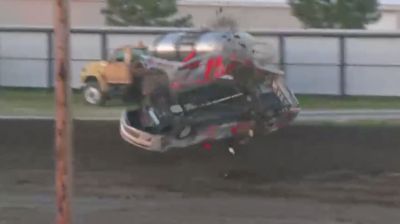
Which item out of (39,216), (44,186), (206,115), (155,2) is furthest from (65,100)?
(155,2)

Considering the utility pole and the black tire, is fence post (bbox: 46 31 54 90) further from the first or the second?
the utility pole

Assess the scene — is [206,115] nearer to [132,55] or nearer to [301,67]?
[132,55]

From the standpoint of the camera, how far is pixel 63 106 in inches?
246

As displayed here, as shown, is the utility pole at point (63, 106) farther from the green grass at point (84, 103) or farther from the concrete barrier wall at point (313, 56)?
the concrete barrier wall at point (313, 56)

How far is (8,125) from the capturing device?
19812mm

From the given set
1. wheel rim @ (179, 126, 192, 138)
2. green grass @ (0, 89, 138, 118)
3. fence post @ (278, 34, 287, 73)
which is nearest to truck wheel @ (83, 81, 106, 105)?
green grass @ (0, 89, 138, 118)

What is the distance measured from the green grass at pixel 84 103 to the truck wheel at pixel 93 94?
0.22m

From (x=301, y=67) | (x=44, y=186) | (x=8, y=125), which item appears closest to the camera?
(x=44, y=186)

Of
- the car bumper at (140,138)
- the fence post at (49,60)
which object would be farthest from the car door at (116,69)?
the car bumper at (140,138)

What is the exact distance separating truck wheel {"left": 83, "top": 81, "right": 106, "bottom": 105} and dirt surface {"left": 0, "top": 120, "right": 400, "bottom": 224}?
10576 mm

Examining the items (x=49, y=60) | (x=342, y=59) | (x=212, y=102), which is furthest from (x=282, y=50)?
(x=212, y=102)

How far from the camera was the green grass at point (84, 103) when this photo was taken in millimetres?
26078

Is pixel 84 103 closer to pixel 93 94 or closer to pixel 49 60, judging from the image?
pixel 93 94

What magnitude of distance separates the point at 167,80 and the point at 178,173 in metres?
1.94
